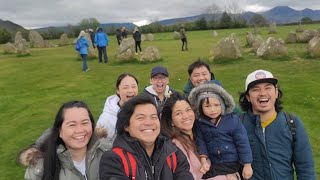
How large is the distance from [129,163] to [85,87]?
10553 mm

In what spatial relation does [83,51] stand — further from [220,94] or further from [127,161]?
[127,161]

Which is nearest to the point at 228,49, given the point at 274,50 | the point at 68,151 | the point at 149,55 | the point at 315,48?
the point at 274,50

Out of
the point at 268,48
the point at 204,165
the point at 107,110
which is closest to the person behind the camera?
the point at 204,165

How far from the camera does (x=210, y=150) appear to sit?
11.9 feet

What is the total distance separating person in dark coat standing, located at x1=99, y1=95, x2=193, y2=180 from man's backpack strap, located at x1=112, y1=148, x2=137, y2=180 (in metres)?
0.02

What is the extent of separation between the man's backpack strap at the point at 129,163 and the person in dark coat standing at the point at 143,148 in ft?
0.06

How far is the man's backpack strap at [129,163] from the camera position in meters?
2.69

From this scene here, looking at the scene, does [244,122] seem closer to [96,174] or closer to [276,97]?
[276,97]

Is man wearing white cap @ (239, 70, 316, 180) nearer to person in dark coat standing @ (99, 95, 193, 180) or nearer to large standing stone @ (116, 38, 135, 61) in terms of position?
person in dark coat standing @ (99, 95, 193, 180)

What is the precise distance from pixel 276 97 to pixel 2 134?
703 centimetres

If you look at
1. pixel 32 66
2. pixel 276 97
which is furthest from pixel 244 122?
pixel 32 66

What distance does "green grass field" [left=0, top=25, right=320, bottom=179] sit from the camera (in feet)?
27.0

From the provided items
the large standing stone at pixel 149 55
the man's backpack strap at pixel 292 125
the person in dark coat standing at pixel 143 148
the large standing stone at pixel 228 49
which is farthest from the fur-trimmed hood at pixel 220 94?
the large standing stone at pixel 149 55

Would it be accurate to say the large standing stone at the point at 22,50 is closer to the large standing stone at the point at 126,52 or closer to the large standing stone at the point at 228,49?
the large standing stone at the point at 126,52
